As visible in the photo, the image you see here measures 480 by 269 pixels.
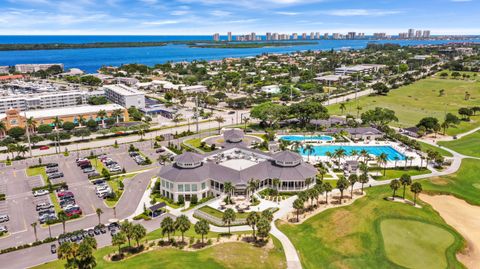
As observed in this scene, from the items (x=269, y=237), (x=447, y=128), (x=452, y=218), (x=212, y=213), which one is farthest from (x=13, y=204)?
(x=447, y=128)

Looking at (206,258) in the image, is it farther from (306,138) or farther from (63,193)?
(306,138)

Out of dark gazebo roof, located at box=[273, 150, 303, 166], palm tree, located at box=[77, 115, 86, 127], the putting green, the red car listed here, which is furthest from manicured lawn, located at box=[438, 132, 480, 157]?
palm tree, located at box=[77, 115, 86, 127]

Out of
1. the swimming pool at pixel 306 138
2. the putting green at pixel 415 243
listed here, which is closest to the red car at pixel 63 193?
the putting green at pixel 415 243

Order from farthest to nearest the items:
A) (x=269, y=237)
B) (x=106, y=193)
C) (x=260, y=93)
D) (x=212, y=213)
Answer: (x=260, y=93) → (x=106, y=193) → (x=212, y=213) → (x=269, y=237)

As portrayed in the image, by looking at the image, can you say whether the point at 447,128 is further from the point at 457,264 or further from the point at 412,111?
the point at 457,264

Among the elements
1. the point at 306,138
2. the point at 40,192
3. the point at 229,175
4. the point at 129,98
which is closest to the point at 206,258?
the point at 229,175
